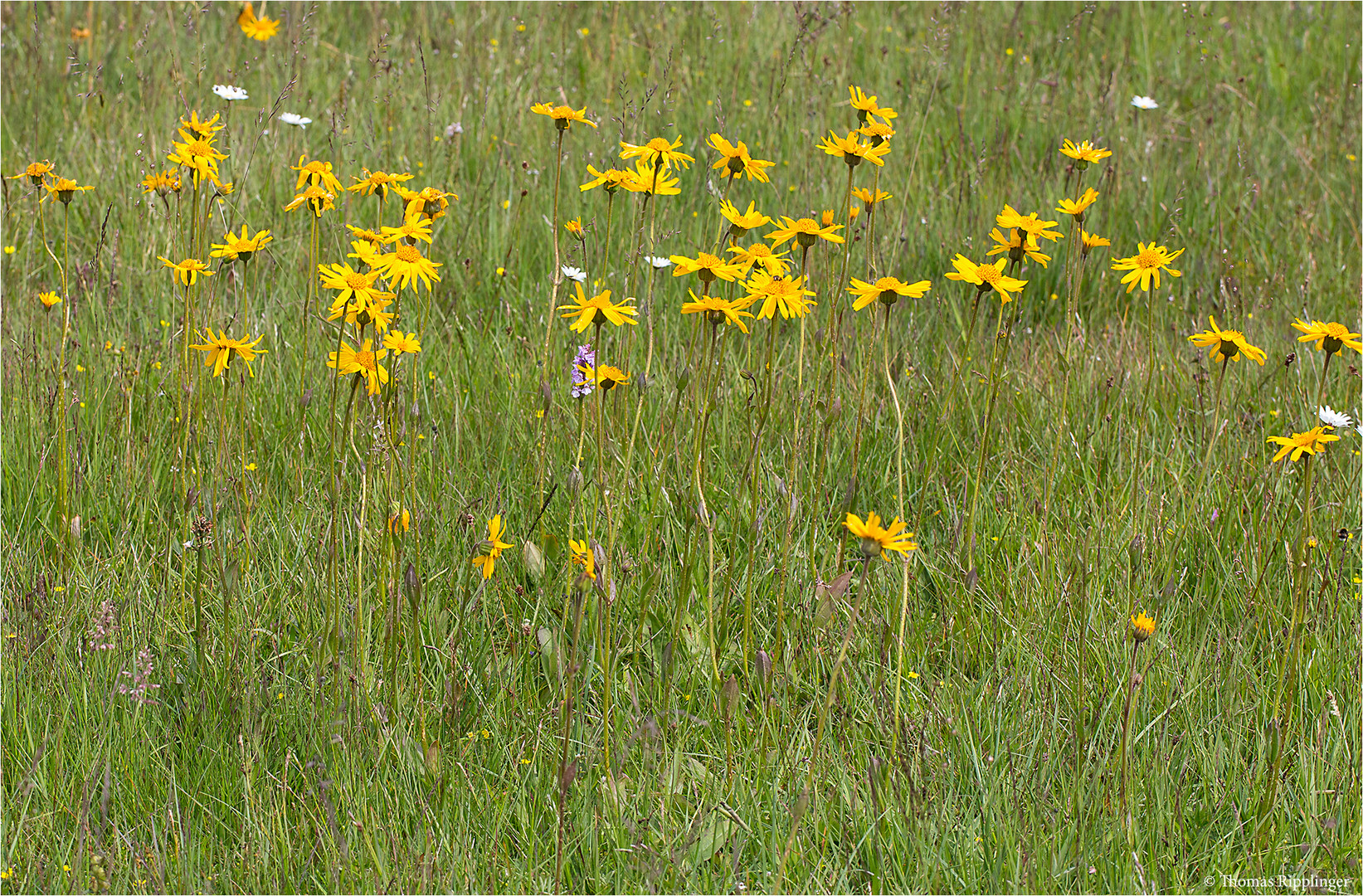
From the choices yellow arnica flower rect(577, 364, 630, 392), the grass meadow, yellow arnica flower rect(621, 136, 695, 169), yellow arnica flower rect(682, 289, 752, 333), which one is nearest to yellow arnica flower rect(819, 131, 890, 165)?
the grass meadow

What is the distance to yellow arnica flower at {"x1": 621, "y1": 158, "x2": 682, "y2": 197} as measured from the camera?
1.92 metres

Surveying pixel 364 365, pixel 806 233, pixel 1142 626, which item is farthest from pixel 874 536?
pixel 364 365

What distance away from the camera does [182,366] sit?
2.03 m

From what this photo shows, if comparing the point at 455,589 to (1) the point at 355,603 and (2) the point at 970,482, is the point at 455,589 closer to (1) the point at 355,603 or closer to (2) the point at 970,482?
(1) the point at 355,603

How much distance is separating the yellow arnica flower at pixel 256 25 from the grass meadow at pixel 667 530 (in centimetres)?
74

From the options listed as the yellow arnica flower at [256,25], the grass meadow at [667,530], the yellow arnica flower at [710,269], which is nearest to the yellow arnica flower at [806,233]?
the grass meadow at [667,530]

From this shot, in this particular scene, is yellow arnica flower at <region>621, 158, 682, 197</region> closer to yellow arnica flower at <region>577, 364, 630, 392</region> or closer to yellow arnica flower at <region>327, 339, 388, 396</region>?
yellow arnica flower at <region>577, 364, 630, 392</region>

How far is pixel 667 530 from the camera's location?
2.20 meters

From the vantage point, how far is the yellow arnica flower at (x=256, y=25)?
443 cm

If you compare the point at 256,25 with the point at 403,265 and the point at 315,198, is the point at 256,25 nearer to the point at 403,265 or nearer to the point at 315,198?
the point at 315,198

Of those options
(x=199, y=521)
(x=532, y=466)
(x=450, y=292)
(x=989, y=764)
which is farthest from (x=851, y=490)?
(x=450, y=292)

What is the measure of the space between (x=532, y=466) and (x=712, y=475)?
39 cm

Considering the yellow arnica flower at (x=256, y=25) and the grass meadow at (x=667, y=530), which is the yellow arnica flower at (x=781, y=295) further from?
the yellow arnica flower at (x=256, y=25)

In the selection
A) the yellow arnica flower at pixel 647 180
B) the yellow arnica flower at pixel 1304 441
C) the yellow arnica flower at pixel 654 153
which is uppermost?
the yellow arnica flower at pixel 654 153
